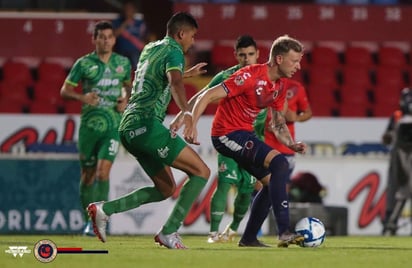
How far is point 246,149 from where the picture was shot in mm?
11039

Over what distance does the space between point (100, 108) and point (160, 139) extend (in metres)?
3.23

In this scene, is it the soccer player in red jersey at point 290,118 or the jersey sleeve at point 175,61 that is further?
the soccer player in red jersey at point 290,118

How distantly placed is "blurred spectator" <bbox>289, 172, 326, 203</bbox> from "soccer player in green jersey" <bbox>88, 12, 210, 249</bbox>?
526 centimetres

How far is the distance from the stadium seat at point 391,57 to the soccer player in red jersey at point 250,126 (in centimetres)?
904

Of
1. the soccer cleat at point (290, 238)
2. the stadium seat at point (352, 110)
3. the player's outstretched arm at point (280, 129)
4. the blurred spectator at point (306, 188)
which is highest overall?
the player's outstretched arm at point (280, 129)

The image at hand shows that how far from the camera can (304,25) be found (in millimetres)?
20797

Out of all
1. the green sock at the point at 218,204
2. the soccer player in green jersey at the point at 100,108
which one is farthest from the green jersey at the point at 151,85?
the soccer player in green jersey at the point at 100,108

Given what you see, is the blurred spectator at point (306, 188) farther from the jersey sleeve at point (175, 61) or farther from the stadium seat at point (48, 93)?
the jersey sleeve at point (175, 61)

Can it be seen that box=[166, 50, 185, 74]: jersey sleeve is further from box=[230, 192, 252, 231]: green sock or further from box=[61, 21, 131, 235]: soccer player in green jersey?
box=[61, 21, 131, 235]: soccer player in green jersey

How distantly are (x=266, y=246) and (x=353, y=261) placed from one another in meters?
1.87

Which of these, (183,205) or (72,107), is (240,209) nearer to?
(183,205)

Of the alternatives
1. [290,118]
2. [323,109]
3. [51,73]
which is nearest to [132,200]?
[290,118]

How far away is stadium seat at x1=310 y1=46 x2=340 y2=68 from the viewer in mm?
20172

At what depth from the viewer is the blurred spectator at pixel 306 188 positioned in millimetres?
16141
